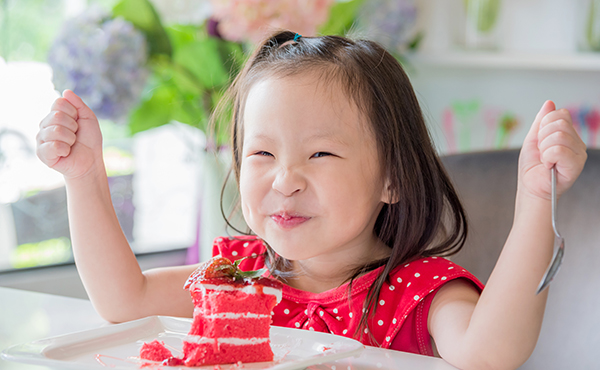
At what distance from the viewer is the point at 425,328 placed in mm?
794

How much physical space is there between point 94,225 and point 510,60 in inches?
55.4

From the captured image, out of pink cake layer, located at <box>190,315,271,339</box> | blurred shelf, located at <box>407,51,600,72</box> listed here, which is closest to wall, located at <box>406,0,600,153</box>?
blurred shelf, located at <box>407,51,600,72</box>

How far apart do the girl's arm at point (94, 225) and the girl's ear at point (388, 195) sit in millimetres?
391

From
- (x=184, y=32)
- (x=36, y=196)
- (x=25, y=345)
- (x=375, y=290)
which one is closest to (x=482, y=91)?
(x=184, y=32)

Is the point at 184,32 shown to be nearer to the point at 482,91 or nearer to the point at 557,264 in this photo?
the point at 482,91

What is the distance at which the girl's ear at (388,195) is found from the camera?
0.85 meters

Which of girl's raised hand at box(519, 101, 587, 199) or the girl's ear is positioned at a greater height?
girl's raised hand at box(519, 101, 587, 199)

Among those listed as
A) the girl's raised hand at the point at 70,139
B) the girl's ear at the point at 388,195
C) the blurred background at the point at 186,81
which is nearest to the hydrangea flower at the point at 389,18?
the blurred background at the point at 186,81

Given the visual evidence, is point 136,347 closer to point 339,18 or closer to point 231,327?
point 231,327

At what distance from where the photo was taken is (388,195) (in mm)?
858

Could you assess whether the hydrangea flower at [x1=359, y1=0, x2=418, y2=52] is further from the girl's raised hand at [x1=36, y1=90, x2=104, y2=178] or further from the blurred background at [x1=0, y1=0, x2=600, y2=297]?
the girl's raised hand at [x1=36, y1=90, x2=104, y2=178]

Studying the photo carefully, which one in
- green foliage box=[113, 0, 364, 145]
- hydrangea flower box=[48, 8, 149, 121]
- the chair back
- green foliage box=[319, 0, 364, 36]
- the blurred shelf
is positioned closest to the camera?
the chair back

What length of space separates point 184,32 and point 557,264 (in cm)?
134

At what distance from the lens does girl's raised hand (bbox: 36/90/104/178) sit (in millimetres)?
790
